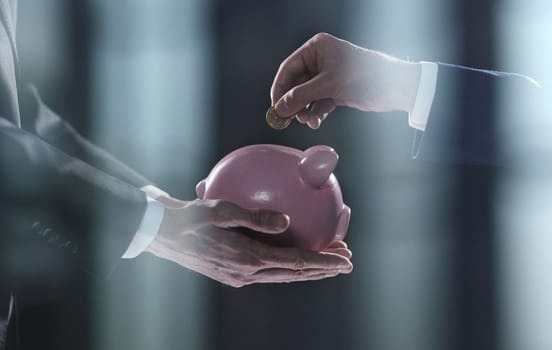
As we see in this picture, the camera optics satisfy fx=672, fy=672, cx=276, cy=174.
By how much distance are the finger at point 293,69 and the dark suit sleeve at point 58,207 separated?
0.47 meters

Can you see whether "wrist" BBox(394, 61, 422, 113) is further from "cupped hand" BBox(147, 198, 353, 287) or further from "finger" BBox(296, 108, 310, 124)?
"cupped hand" BBox(147, 198, 353, 287)

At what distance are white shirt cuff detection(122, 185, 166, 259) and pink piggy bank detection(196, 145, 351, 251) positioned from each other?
8 centimetres

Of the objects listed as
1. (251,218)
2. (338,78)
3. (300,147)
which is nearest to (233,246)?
(251,218)

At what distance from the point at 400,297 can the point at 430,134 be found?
1.41 metres

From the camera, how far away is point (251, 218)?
91cm

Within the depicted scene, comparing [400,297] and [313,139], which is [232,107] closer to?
[313,139]

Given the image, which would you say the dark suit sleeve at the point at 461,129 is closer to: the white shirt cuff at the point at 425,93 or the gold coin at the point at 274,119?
the white shirt cuff at the point at 425,93

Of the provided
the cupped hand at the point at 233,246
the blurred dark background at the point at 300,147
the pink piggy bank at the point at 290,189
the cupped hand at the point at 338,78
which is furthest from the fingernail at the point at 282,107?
the blurred dark background at the point at 300,147

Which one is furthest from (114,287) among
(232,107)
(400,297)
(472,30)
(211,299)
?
(472,30)

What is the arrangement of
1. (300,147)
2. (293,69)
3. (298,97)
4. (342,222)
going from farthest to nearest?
(300,147) → (293,69) → (298,97) → (342,222)

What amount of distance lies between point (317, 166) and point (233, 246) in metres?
0.17

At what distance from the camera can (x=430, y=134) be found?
4.35ft

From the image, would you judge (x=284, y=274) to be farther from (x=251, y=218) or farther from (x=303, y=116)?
(x=303, y=116)

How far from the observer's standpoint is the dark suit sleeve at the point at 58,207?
0.89 meters
